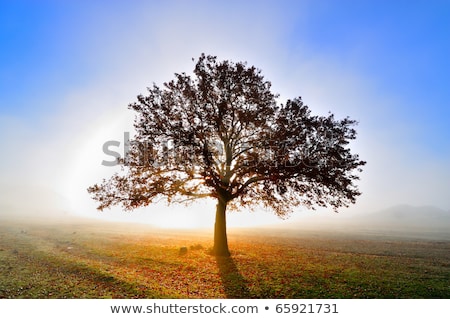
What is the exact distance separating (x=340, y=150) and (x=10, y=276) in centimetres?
2656

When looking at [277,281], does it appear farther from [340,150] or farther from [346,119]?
[346,119]

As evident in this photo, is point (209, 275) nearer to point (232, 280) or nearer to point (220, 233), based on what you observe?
point (232, 280)

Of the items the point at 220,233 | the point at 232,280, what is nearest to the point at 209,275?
the point at 232,280

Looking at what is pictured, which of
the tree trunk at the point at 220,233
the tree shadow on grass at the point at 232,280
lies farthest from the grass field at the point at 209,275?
the tree trunk at the point at 220,233

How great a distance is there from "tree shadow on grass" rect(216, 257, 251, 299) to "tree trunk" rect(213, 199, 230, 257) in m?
2.95

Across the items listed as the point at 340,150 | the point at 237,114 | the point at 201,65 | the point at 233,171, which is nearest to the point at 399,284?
the point at 340,150

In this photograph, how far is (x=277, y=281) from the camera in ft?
57.6

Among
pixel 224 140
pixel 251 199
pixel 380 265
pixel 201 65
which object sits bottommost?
pixel 380 265

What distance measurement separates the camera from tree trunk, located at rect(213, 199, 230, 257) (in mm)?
27148

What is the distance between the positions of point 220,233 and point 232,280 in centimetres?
988

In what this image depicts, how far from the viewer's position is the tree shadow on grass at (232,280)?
15.5 metres

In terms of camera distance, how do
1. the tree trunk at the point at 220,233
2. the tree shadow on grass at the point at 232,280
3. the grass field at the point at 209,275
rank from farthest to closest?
1. the tree trunk at the point at 220,233
2. the tree shadow on grass at the point at 232,280
3. the grass field at the point at 209,275

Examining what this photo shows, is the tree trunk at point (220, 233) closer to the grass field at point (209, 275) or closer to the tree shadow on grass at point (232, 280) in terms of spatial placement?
the grass field at point (209, 275)

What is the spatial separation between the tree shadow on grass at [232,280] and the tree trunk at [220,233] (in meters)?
2.95
